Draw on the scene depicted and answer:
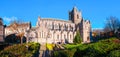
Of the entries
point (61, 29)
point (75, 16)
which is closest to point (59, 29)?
point (61, 29)

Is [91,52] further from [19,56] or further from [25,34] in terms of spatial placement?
[25,34]

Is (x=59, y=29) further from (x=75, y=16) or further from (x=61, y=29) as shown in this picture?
(x=75, y=16)

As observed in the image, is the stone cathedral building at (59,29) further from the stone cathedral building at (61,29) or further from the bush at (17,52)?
the bush at (17,52)

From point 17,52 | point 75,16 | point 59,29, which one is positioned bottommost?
point 17,52

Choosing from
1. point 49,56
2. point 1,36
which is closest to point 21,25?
point 1,36

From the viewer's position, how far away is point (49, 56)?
4684cm

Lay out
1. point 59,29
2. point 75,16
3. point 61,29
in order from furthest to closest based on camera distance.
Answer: point 75,16, point 61,29, point 59,29

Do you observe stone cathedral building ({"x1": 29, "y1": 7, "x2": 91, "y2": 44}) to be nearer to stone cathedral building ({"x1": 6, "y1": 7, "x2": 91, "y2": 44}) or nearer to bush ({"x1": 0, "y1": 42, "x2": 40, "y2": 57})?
stone cathedral building ({"x1": 6, "y1": 7, "x2": 91, "y2": 44})

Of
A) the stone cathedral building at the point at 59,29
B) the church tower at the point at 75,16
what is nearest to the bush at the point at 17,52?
the stone cathedral building at the point at 59,29

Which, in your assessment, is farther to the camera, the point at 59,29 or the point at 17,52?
the point at 59,29

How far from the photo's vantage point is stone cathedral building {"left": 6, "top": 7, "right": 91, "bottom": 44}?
360ft

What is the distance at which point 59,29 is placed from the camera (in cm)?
13450

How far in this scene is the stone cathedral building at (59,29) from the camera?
110 meters

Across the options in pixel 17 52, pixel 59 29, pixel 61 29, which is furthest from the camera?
pixel 61 29
